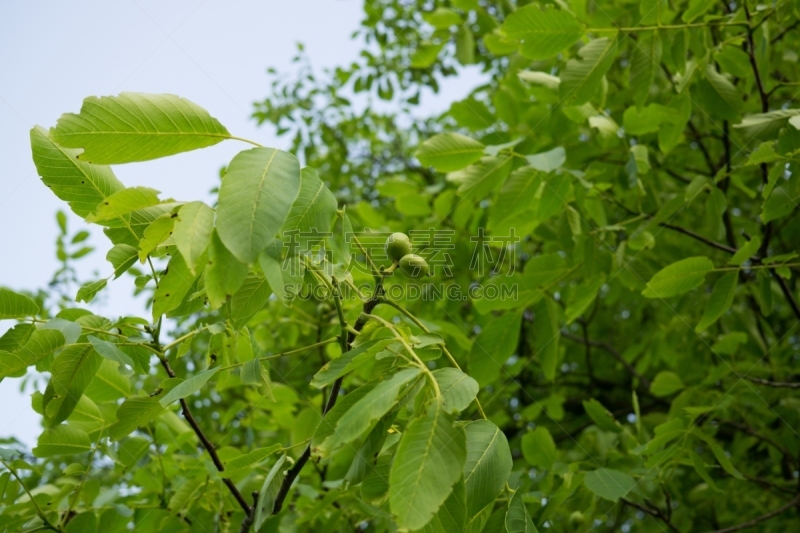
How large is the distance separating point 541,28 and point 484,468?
141cm

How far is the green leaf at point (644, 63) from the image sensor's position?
213 centimetres

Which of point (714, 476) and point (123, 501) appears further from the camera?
point (714, 476)

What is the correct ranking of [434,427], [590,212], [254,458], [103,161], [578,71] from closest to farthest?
[434,427] → [103,161] → [254,458] → [578,71] → [590,212]

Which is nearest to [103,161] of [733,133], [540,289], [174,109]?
[174,109]

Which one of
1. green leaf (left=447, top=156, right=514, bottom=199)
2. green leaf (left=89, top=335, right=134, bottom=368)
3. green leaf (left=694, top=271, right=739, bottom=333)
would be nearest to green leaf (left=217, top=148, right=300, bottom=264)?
green leaf (left=89, top=335, right=134, bottom=368)

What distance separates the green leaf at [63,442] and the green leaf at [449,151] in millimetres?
1310

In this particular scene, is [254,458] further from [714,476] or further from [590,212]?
[714,476]

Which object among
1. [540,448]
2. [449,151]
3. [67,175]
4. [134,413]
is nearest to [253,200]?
[67,175]

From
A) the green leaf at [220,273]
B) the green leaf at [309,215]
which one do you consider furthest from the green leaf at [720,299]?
the green leaf at [220,273]

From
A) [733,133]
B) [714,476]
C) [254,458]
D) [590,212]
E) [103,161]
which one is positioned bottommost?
[714,476]

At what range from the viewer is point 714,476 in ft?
11.7

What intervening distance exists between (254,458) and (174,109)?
0.72 m

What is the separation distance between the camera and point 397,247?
Answer: 55.5 inches

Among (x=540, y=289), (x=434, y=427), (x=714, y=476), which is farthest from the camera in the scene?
(x=714, y=476)
